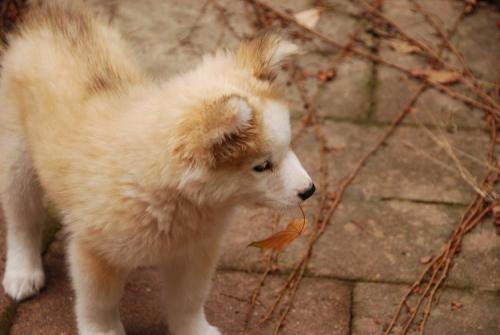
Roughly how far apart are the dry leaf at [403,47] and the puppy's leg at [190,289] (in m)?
2.70

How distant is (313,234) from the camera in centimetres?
402

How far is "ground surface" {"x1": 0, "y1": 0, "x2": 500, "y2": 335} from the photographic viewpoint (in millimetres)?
3582

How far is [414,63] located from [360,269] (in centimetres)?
199

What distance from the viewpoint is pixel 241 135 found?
2.56 meters

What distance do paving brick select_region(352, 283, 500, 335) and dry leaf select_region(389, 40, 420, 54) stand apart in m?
2.19

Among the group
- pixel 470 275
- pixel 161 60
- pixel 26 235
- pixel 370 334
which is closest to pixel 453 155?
pixel 470 275

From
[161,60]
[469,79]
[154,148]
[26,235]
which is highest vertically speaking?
[154,148]

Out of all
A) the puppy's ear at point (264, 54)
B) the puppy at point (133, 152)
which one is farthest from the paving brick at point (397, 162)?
the puppy's ear at point (264, 54)

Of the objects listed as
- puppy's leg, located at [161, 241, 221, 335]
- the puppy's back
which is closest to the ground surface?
puppy's leg, located at [161, 241, 221, 335]

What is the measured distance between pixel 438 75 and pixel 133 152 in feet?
9.80

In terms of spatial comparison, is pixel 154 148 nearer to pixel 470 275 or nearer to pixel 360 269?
pixel 360 269

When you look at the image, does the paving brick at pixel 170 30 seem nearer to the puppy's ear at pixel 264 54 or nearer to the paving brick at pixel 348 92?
the paving brick at pixel 348 92

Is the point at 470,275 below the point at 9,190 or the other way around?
below

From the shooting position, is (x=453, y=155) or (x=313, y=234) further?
(x=453, y=155)
